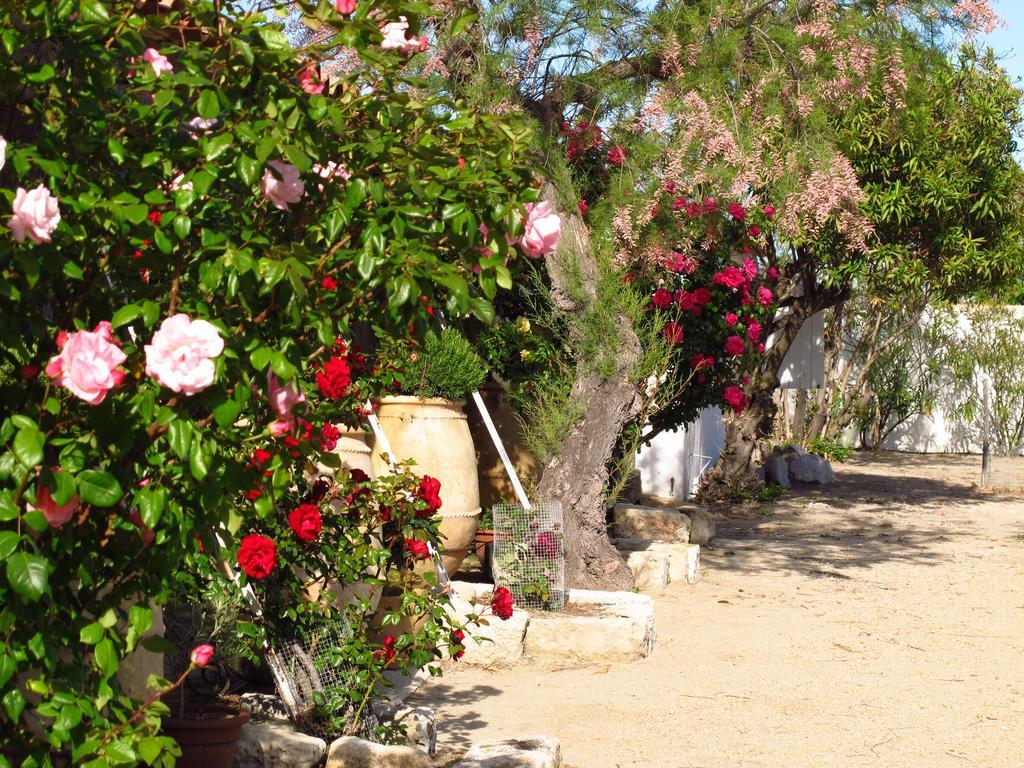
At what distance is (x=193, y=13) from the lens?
2320mm

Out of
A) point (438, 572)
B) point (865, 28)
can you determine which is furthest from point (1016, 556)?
point (438, 572)

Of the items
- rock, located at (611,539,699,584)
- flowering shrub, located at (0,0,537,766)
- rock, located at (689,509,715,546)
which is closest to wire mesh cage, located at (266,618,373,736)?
flowering shrub, located at (0,0,537,766)

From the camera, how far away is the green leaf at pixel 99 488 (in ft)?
6.48

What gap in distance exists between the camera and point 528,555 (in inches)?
262

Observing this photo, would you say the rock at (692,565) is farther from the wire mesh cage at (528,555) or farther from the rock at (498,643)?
the rock at (498,643)

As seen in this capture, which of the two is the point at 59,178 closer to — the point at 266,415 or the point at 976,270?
the point at 266,415

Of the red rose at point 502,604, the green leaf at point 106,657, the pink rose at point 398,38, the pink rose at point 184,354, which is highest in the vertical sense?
the pink rose at point 398,38

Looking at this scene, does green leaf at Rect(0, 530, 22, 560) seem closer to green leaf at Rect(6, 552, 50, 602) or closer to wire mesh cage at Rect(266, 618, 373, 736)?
green leaf at Rect(6, 552, 50, 602)

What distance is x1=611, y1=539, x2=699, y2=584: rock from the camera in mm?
8320

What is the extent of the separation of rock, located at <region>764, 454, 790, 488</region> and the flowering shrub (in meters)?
12.6

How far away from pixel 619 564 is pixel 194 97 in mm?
5602

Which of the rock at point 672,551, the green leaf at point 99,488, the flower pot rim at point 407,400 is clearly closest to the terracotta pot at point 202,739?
the green leaf at point 99,488

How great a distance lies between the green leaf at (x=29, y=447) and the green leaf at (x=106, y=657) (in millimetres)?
441

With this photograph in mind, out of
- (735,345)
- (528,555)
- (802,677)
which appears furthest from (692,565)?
(802,677)
